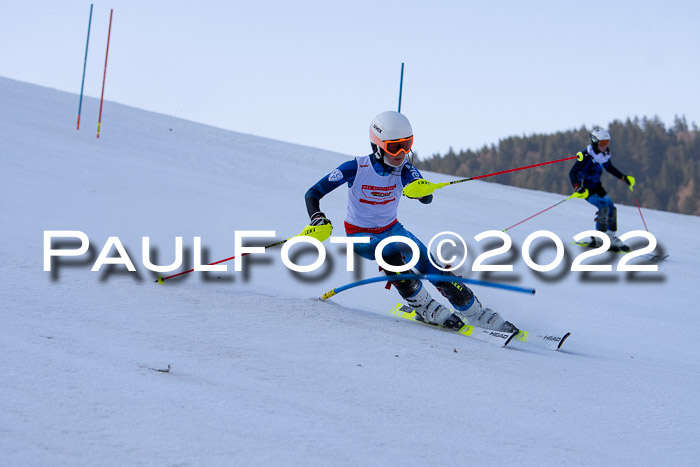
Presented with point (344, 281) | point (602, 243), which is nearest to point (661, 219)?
point (602, 243)

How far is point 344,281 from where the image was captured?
6551 mm

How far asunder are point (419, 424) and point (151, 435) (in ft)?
3.04

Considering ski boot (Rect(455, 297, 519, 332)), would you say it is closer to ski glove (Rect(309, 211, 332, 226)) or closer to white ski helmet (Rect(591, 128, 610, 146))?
ski glove (Rect(309, 211, 332, 226))

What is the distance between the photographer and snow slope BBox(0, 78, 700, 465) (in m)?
1.94

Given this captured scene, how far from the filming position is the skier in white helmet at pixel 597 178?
9.86 m

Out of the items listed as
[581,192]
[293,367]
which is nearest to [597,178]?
[581,192]

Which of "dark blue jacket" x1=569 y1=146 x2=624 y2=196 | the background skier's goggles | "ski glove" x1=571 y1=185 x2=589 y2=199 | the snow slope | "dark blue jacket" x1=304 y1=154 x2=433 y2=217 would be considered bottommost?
the snow slope

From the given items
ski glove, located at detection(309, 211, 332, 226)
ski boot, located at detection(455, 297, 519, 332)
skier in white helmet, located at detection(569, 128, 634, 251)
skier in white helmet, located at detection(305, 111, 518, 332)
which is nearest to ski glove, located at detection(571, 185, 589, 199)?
skier in white helmet, located at detection(569, 128, 634, 251)

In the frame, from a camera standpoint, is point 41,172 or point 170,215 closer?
point 170,215

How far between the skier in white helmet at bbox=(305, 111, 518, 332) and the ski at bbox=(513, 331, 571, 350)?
0.22ft

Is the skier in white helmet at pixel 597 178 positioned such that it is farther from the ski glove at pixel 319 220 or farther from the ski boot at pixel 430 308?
the ski glove at pixel 319 220

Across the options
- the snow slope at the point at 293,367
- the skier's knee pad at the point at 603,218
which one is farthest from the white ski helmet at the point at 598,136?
the snow slope at the point at 293,367

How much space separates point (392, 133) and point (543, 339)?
176 centimetres

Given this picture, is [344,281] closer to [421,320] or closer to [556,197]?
[421,320]
